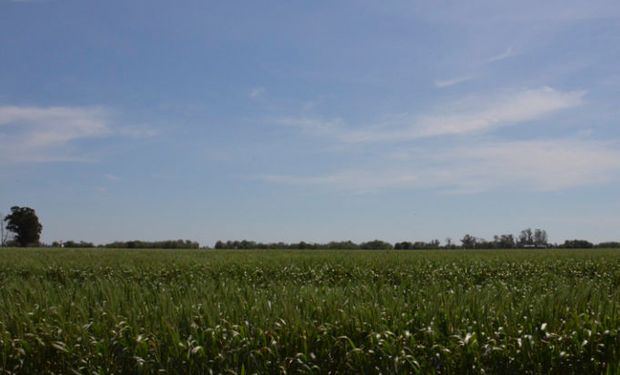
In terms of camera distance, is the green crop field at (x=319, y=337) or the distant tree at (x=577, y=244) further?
the distant tree at (x=577, y=244)

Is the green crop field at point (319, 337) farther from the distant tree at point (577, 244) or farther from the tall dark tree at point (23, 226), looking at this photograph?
the tall dark tree at point (23, 226)

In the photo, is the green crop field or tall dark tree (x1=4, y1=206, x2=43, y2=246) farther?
tall dark tree (x1=4, y1=206, x2=43, y2=246)

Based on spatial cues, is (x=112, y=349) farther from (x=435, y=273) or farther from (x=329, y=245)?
(x=329, y=245)

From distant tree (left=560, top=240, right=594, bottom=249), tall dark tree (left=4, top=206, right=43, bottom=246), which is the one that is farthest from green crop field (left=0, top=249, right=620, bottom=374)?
tall dark tree (left=4, top=206, right=43, bottom=246)

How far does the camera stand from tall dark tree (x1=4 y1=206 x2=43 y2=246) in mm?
105062

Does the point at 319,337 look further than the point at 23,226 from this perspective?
No

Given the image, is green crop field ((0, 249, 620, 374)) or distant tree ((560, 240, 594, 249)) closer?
green crop field ((0, 249, 620, 374))

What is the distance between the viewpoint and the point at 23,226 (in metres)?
105

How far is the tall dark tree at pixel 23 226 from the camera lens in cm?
10506

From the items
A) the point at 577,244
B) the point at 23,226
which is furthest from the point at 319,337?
the point at 23,226

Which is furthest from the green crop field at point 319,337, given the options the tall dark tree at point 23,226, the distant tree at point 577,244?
the tall dark tree at point 23,226

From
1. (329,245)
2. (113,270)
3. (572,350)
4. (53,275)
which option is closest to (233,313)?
(572,350)

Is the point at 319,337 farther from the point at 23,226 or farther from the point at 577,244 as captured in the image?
the point at 23,226

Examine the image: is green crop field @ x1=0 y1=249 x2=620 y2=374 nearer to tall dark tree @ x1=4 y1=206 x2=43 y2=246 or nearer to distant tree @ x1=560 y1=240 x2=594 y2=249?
distant tree @ x1=560 y1=240 x2=594 y2=249
